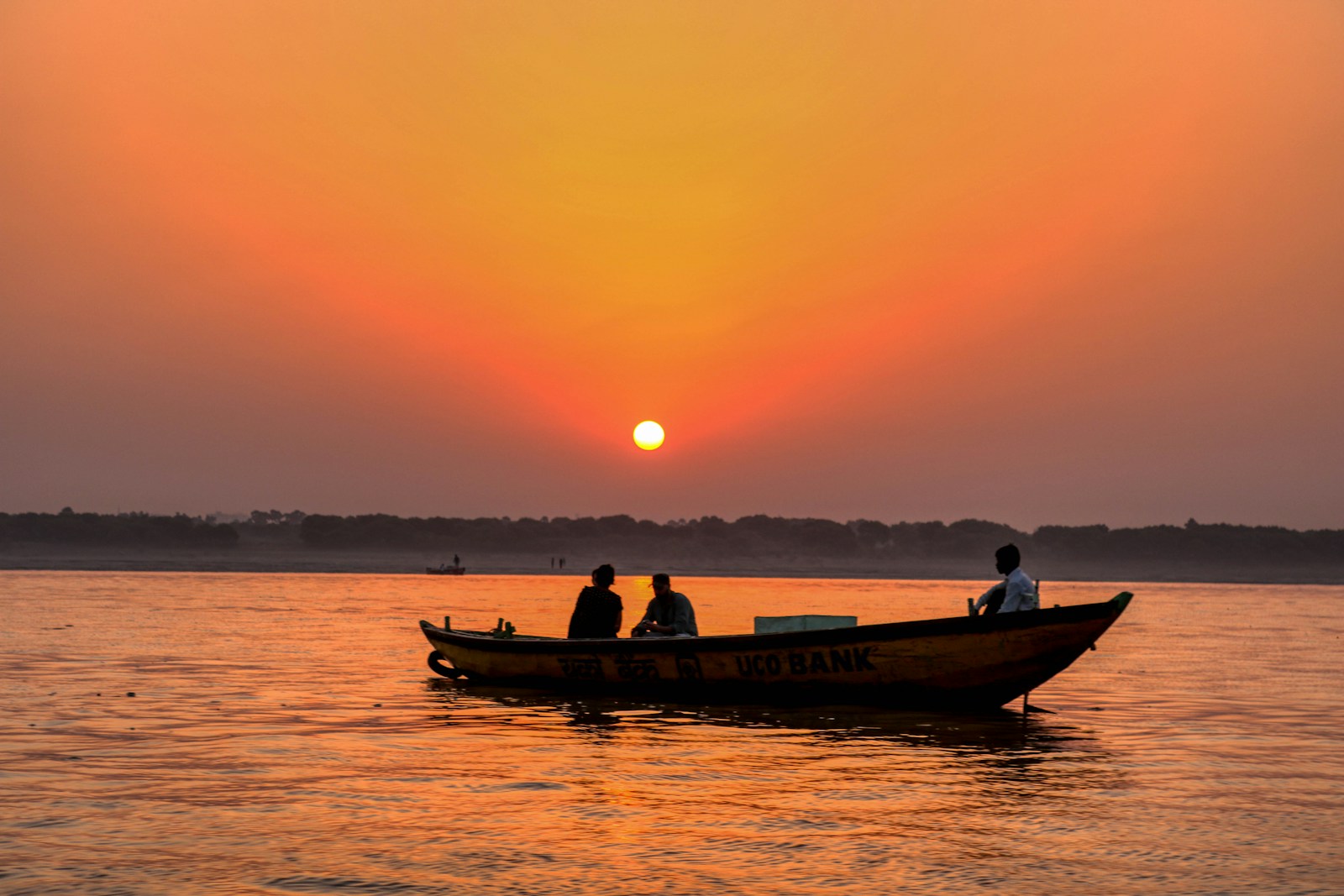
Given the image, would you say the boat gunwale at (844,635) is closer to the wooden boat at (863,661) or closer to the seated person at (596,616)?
the wooden boat at (863,661)

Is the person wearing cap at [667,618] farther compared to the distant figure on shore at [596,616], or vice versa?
the distant figure on shore at [596,616]

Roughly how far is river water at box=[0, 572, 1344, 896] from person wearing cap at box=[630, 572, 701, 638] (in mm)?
1407

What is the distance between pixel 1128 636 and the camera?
45844mm

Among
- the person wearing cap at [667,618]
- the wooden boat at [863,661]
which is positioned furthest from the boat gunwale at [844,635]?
the person wearing cap at [667,618]

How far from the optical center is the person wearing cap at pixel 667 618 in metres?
22.9

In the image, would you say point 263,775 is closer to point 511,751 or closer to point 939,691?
point 511,751

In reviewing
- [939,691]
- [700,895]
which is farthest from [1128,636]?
[700,895]

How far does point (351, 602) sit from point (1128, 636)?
125 ft

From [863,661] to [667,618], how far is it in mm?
4193

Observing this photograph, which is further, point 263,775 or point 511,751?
point 511,751

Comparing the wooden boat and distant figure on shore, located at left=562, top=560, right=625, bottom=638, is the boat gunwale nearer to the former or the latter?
the wooden boat

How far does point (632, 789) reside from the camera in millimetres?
13742

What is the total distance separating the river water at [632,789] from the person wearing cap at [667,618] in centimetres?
141

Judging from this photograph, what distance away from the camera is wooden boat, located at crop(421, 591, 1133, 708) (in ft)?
63.0
